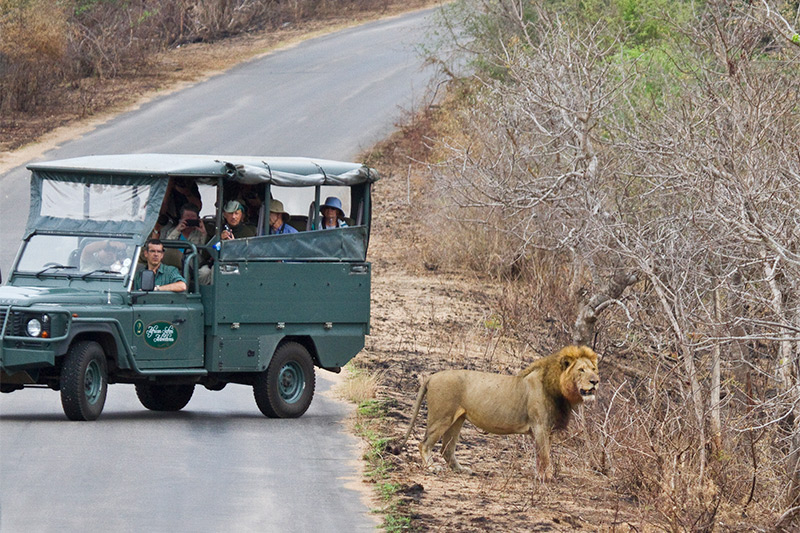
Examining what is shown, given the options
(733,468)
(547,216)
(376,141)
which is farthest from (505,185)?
(376,141)

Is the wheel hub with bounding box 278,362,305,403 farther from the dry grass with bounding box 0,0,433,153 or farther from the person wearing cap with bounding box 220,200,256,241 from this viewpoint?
the dry grass with bounding box 0,0,433,153

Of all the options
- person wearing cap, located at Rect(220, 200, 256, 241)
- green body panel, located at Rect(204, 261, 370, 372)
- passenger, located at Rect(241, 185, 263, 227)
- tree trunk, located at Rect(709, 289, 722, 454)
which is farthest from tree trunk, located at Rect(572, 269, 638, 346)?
person wearing cap, located at Rect(220, 200, 256, 241)

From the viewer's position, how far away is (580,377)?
10445 millimetres

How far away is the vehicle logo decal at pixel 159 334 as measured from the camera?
12797mm

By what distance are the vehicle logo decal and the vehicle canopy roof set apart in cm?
92

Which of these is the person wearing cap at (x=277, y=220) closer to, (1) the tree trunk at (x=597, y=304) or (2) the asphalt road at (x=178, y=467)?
(2) the asphalt road at (x=178, y=467)

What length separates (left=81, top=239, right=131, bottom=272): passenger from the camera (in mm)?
12930

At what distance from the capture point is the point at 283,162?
14172 mm

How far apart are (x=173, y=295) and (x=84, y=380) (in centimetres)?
127

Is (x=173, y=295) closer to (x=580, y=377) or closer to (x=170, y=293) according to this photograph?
(x=170, y=293)

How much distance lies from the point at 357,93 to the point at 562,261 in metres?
16.1

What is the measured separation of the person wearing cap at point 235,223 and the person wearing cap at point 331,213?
40.4 inches

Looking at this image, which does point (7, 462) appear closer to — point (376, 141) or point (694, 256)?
point (694, 256)

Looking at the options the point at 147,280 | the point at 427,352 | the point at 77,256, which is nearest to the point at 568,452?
the point at 147,280
